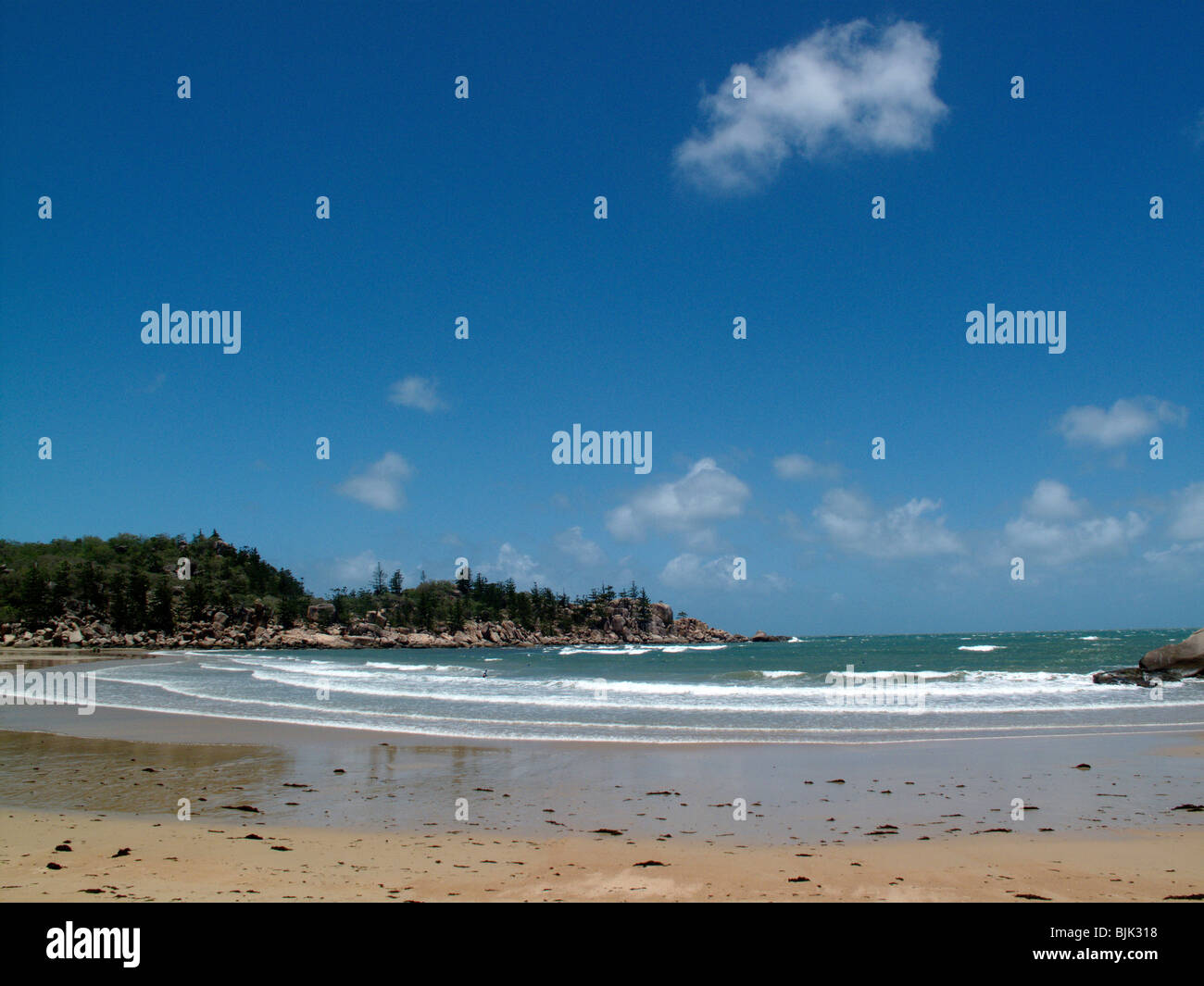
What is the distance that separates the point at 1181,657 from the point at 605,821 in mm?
36025

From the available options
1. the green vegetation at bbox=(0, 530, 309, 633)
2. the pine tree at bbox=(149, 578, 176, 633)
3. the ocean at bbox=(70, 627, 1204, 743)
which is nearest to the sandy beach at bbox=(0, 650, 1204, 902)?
the ocean at bbox=(70, 627, 1204, 743)

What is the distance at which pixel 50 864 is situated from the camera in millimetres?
7605

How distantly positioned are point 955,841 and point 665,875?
3.92m

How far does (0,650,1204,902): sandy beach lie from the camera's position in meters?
7.15

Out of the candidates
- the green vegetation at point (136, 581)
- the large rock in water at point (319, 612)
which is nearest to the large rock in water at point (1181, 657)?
the green vegetation at point (136, 581)

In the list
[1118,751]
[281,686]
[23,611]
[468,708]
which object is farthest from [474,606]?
[1118,751]

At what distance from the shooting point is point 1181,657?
33844 millimetres

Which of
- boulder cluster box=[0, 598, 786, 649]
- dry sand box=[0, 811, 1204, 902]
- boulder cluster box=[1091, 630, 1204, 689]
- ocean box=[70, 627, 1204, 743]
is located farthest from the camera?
boulder cluster box=[0, 598, 786, 649]

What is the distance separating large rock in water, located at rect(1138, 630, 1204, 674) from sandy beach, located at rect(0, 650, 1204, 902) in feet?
69.0

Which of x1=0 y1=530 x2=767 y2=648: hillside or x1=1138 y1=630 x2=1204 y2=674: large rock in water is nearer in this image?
x1=1138 y1=630 x2=1204 y2=674: large rock in water

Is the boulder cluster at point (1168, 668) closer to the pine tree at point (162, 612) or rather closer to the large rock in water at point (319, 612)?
the pine tree at point (162, 612)

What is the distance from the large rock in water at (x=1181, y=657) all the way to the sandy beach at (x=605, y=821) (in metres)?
21.0

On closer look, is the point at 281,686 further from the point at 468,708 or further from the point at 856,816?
the point at 856,816

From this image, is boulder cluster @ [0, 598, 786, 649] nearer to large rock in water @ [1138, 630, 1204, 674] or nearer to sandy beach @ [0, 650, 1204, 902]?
sandy beach @ [0, 650, 1204, 902]
